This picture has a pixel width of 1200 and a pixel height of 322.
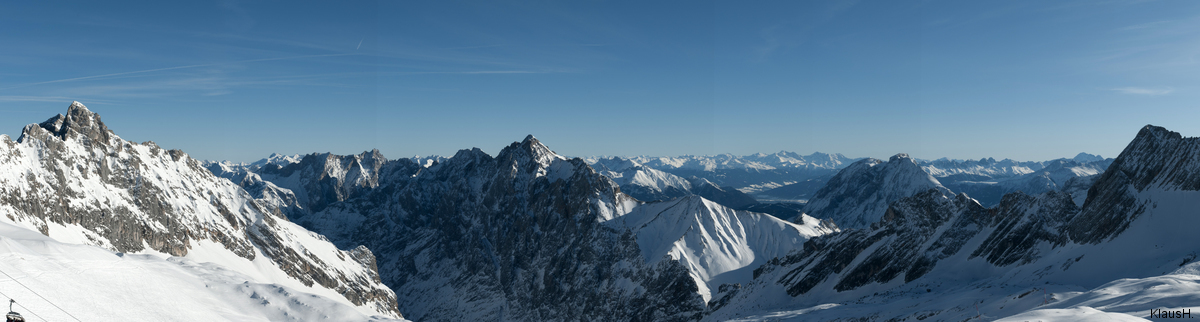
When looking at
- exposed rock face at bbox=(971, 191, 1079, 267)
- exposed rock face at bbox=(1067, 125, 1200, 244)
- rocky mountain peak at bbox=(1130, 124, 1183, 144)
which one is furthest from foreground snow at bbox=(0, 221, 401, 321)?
rocky mountain peak at bbox=(1130, 124, 1183, 144)

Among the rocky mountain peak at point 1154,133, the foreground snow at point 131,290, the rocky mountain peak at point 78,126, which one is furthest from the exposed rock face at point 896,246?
the rocky mountain peak at point 78,126

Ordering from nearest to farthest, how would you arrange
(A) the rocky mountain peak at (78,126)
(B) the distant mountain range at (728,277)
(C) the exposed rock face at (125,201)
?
(B) the distant mountain range at (728,277)
(C) the exposed rock face at (125,201)
(A) the rocky mountain peak at (78,126)

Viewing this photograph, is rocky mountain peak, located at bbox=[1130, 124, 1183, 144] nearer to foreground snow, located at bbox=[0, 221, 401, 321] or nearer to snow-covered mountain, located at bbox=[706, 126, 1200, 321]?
snow-covered mountain, located at bbox=[706, 126, 1200, 321]

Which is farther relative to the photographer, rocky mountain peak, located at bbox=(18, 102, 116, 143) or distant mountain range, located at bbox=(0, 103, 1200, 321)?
rocky mountain peak, located at bbox=(18, 102, 116, 143)

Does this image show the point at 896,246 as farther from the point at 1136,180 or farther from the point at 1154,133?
the point at 1154,133

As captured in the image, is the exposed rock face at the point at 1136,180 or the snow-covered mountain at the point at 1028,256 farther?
the exposed rock face at the point at 1136,180

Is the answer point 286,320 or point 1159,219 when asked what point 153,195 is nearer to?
point 286,320

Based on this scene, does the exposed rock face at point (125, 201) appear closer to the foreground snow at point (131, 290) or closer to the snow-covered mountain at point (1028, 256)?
the foreground snow at point (131, 290)

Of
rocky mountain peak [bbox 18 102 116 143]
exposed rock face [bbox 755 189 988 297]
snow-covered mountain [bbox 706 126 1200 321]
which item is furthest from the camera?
rocky mountain peak [bbox 18 102 116 143]
